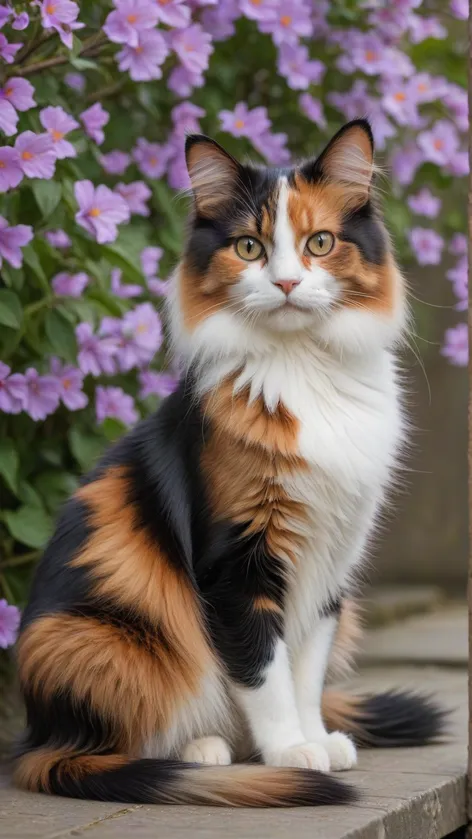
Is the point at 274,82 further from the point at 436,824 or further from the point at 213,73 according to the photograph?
the point at 436,824

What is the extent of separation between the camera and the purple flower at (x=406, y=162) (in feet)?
15.5

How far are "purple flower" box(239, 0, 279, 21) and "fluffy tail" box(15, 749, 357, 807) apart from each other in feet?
7.40

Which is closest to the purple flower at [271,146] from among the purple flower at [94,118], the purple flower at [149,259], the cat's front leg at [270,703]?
the purple flower at [149,259]

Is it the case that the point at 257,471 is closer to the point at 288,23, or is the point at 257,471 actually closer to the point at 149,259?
the point at 149,259

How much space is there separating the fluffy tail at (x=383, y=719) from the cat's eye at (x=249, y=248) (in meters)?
1.15

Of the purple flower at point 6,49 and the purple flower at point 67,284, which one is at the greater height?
the purple flower at point 6,49

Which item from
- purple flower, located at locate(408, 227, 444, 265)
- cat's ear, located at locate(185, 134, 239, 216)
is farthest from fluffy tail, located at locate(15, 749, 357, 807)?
purple flower, located at locate(408, 227, 444, 265)

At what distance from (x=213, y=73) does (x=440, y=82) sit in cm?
92

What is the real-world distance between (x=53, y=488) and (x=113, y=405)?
0.31 metres

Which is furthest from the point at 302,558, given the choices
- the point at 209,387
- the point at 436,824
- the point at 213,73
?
the point at 213,73

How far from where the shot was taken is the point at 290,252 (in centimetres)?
261

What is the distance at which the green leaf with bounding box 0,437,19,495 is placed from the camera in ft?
10.9

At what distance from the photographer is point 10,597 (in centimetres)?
350

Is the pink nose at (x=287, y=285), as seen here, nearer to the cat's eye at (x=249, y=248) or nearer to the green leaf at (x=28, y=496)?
the cat's eye at (x=249, y=248)
